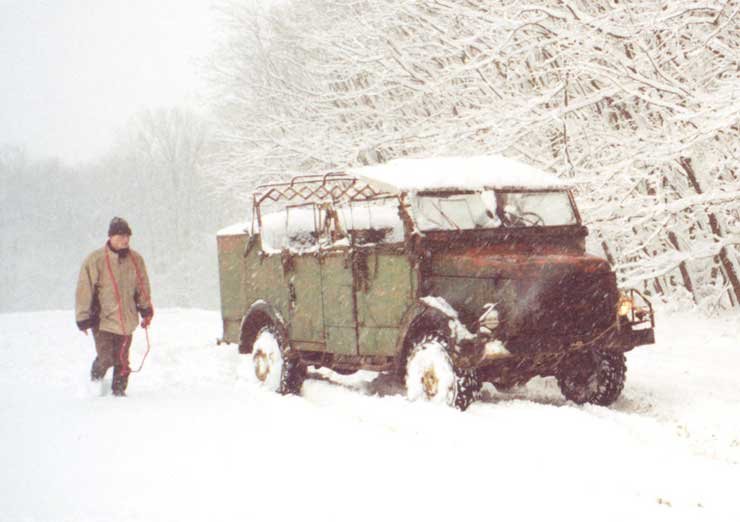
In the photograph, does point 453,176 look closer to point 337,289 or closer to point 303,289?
point 337,289

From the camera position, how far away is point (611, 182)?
1258 cm

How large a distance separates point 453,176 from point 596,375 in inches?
90.9

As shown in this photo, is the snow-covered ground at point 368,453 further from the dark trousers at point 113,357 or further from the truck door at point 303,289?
the truck door at point 303,289

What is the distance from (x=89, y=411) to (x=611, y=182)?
7.56 m

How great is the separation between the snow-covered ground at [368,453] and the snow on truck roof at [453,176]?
6.61ft

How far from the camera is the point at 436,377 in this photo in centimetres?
806

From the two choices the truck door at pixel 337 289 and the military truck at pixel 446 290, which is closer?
the military truck at pixel 446 290

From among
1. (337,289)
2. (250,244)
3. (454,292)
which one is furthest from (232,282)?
(454,292)

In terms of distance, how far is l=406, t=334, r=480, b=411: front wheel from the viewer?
786cm

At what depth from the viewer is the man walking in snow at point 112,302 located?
9.24 meters

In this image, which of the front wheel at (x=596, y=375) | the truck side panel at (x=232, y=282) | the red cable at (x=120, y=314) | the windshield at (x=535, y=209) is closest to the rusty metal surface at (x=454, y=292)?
the windshield at (x=535, y=209)

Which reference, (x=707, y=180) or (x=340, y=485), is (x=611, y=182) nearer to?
(x=707, y=180)

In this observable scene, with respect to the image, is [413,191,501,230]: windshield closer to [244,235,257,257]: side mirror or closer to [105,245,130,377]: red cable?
[244,235,257,257]: side mirror

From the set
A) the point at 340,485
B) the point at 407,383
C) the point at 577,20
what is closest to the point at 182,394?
the point at 407,383
